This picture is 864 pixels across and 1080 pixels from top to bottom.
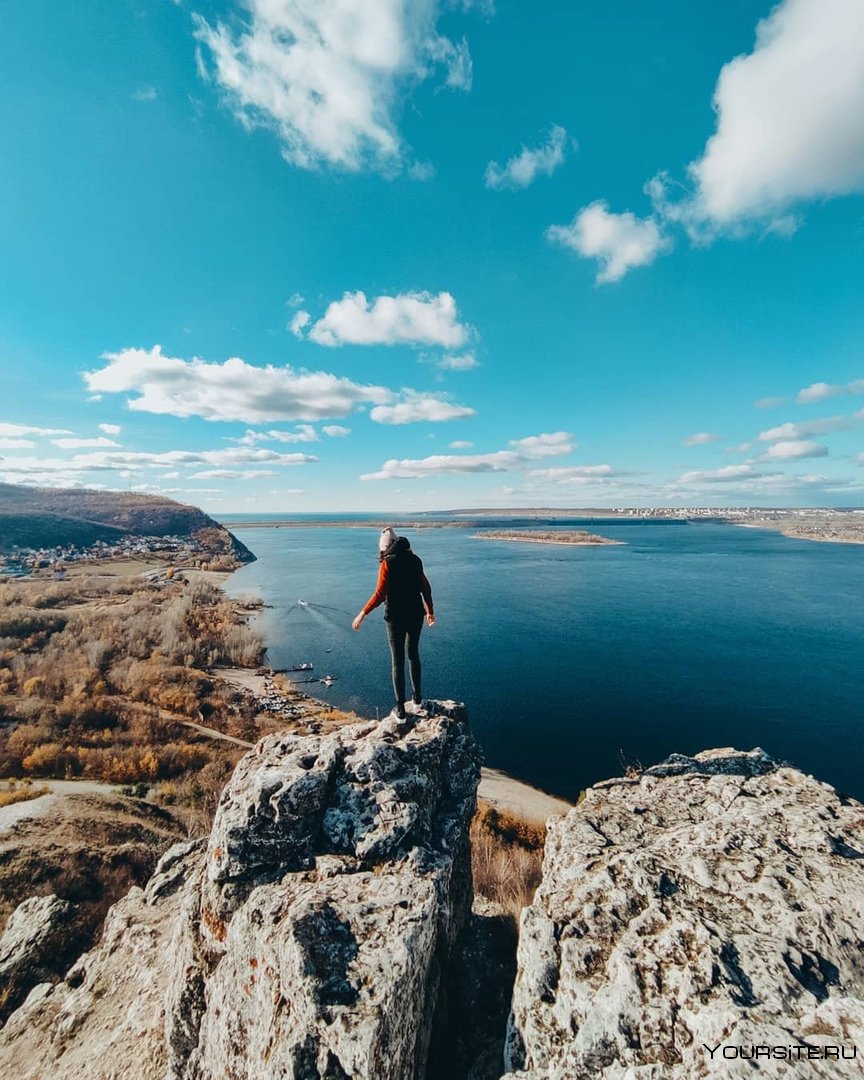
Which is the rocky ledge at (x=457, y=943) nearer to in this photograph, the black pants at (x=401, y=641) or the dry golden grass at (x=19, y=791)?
the black pants at (x=401, y=641)

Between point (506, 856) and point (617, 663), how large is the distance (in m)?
33.2

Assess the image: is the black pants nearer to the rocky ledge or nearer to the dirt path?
the rocky ledge

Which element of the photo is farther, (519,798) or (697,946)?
(519,798)

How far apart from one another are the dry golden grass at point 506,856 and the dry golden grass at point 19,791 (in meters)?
17.8

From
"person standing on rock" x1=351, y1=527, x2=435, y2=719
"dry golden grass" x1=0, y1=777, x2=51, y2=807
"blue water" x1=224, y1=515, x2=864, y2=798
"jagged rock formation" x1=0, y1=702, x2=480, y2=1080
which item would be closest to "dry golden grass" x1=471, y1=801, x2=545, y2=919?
"jagged rock formation" x1=0, y1=702, x2=480, y2=1080

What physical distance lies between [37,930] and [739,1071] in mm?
14943

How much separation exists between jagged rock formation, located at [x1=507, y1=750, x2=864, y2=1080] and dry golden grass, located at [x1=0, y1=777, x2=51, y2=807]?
2216 cm

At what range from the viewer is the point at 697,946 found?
465 cm

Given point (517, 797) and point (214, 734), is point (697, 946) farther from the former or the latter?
point (214, 734)

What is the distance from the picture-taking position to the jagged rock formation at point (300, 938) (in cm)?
470

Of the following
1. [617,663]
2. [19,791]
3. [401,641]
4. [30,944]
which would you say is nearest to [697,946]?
[401,641]

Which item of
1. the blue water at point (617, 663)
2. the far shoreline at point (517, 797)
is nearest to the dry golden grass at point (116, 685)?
the blue water at point (617, 663)

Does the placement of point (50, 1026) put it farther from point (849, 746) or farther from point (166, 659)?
point (849, 746)

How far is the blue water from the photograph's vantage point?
32.6 meters
